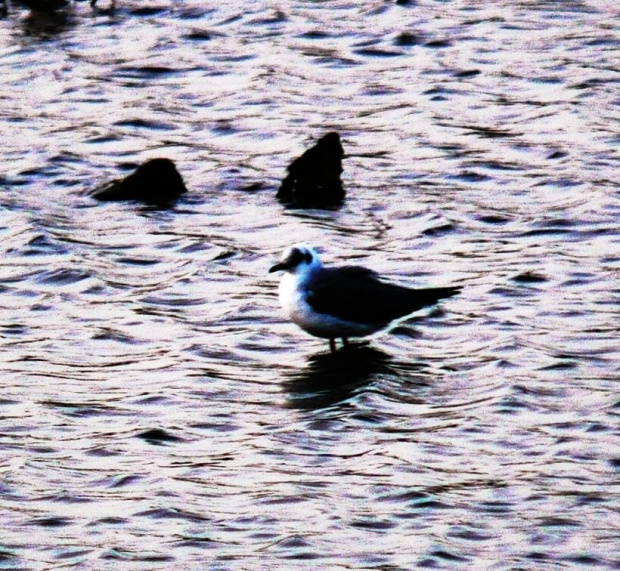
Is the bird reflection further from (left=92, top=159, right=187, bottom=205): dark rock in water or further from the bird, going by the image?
(left=92, top=159, right=187, bottom=205): dark rock in water

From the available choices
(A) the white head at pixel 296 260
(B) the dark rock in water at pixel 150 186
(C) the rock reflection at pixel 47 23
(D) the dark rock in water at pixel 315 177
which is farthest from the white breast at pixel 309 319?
(C) the rock reflection at pixel 47 23

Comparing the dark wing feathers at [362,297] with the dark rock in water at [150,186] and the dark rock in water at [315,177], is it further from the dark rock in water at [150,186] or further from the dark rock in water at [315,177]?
the dark rock in water at [150,186]

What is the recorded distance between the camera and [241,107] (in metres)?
22.5

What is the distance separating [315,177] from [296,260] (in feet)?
13.9

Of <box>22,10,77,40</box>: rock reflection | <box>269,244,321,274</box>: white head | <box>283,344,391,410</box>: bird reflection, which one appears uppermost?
<box>22,10,77,40</box>: rock reflection

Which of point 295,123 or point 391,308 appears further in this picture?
point 295,123

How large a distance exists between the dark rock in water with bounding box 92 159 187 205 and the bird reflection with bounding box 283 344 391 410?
14.7 feet

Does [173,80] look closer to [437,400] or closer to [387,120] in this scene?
[387,120]

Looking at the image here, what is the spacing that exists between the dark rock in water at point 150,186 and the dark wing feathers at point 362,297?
436cm

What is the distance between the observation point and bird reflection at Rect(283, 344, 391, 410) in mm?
14039

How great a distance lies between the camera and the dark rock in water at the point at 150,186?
19172mm

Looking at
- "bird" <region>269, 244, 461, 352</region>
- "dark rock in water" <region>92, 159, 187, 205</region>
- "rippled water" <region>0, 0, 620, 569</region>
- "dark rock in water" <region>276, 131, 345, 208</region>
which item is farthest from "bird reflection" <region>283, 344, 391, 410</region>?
"dark rock in water" <region>92, 159, 187, 205</region>

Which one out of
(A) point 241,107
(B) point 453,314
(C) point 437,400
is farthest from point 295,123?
(C) point 437,400

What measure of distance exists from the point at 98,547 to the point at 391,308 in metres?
4.47
